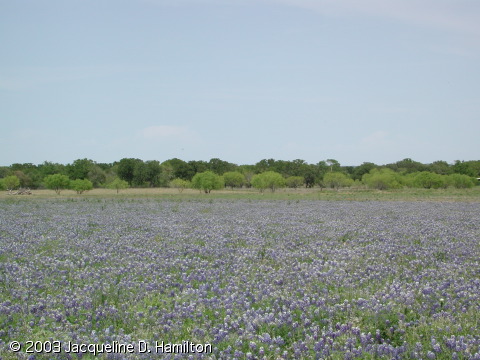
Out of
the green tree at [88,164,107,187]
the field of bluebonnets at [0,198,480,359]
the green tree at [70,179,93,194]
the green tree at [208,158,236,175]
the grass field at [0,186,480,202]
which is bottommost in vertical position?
the field of bluebonnets at [0,198,480,359]

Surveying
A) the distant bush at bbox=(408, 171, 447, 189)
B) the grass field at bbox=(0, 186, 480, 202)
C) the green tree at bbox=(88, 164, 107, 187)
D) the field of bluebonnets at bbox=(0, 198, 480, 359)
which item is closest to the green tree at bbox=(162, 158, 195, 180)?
the green tree at bbox=(88, 164, 107, 187)

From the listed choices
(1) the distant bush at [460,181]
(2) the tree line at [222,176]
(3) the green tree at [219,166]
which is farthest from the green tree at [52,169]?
(1) the distant bush at [460,181]

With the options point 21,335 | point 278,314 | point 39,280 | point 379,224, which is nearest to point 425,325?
point 278,314

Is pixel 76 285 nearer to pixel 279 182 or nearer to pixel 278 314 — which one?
pixel 278 314

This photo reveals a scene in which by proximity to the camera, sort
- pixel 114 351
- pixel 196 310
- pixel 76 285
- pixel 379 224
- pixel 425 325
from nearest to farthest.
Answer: pixel 114 351 → pixel 425 325 → pixel 196 310 → pixel 76 285 → pixel 379 224

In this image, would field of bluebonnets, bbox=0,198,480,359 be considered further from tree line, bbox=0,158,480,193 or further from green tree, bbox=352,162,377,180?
green tree, bbox=352,162,377,180

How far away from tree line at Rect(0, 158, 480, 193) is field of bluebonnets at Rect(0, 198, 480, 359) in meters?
64.6

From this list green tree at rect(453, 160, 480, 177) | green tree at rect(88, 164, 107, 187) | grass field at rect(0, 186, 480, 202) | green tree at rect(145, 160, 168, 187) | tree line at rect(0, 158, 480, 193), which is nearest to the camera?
grass field at rect(0, 186, 480, 202)

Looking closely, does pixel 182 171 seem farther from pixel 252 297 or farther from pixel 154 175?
pixel 252 297

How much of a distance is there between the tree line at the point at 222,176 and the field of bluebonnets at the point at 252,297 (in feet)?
212

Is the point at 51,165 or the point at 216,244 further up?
the point at 51,165

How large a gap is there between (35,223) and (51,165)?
4738 inches

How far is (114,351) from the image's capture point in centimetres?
500

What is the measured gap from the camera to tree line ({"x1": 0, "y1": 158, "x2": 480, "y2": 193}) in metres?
84.1
